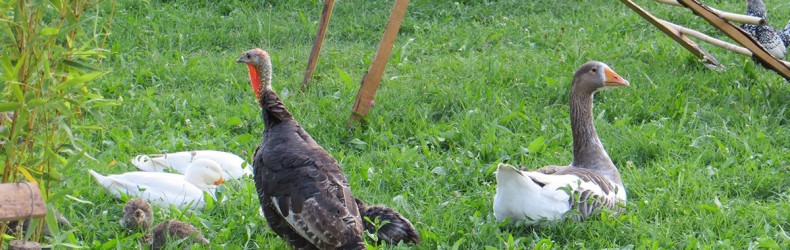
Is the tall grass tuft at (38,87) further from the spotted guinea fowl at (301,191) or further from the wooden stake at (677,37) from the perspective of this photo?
the wooden stake at (677,37)

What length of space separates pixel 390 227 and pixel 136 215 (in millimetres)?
1145

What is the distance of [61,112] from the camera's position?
3.37 metres

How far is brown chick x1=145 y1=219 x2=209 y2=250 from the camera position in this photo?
4.50 metres

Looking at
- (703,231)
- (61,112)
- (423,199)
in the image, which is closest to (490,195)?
(423,199)

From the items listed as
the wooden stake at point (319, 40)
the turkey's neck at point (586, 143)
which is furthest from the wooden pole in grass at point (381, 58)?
the turkey's neck at point (586, 143)

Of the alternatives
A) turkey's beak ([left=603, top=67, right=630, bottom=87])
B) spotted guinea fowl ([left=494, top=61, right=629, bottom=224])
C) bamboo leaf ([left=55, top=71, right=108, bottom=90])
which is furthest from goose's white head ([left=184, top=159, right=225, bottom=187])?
bamboo leaf ([left=55, top=71, right=108, bottom=90])

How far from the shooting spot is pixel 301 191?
4.38m

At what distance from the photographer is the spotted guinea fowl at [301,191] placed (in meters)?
4.27

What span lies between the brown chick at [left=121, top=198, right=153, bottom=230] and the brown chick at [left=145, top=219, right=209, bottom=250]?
0.32ft

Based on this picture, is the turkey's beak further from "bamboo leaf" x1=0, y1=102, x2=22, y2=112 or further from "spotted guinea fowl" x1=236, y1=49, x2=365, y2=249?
"bamboo leaf" x1=0, y1=102, x2=22, y2=112

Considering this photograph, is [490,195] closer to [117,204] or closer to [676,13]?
[117,204]

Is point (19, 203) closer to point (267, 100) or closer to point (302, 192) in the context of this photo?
point (302, 192)

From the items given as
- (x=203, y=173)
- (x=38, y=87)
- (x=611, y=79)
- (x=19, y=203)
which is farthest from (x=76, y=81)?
(x=611, y=79)

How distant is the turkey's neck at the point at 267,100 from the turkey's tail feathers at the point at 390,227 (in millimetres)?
627
